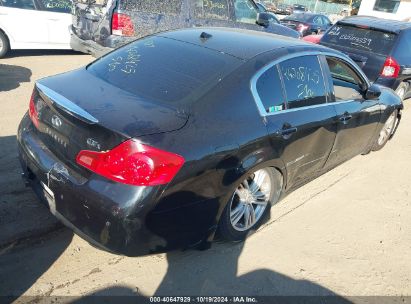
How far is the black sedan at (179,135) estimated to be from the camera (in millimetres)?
2334

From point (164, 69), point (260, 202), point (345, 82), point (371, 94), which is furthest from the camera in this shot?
point (345, 82)

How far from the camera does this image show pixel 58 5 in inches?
339

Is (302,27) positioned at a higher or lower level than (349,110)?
lower

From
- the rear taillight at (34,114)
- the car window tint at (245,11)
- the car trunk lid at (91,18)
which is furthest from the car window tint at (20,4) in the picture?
the rear taillight at (34,114)

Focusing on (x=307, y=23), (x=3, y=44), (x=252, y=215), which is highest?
(x=252, y=215)

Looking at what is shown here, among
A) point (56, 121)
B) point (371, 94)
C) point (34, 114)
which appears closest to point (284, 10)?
point (371, 94)

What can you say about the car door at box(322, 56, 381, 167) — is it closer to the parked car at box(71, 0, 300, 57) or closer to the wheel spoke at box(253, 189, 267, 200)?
the wheel spoke at box(253, 189, 267, 200)

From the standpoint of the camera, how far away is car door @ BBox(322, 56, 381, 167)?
3.91 m

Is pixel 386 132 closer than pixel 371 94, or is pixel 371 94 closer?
pixel 371 94

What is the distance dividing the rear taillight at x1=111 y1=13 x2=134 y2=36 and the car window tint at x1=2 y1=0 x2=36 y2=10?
268 cm

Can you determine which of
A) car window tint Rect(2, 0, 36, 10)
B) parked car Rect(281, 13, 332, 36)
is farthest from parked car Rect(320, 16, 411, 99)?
parked car Rect(281, 13, 332, 36)

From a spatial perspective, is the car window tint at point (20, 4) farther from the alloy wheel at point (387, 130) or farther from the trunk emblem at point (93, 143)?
the alloy wheel at point (387, 130)

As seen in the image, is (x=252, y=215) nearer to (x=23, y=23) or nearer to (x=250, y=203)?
(x=250, y=203)

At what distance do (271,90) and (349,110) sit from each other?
4.51 ft
